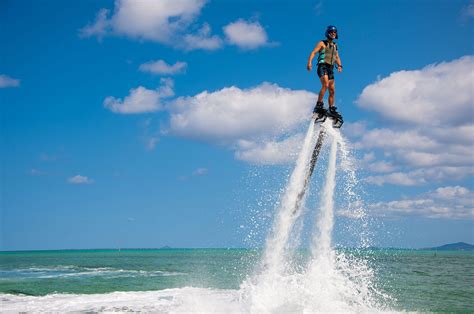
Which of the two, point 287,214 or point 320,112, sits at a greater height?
point 320,112

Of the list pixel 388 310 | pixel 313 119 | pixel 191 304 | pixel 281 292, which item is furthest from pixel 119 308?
pixel 313 119

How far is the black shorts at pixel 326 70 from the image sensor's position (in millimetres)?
12391

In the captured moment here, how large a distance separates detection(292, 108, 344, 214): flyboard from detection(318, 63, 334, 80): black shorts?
927 mm

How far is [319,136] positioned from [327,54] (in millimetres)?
2284

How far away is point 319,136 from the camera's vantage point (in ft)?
43.4

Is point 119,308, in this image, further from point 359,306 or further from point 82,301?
point 359,306

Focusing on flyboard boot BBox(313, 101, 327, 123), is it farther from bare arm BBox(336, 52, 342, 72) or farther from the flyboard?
bare arm BBox(336, 52, 342, 72)

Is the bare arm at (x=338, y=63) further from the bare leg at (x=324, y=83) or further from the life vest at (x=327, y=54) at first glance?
the bare leg at (x=324, y=83)

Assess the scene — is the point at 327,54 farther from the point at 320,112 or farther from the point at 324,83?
the point at 320,112

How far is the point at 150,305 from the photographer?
22.6 m

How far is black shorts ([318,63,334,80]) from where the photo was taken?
12391 millimetres

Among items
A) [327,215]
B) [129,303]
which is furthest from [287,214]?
[129,303]

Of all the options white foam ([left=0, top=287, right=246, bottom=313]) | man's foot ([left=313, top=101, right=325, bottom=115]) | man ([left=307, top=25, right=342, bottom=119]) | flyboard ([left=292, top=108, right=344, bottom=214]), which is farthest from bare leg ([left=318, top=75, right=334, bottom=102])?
white foam ([left=0, top=287, right=246, bottom=313])

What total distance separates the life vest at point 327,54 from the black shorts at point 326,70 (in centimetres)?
8
